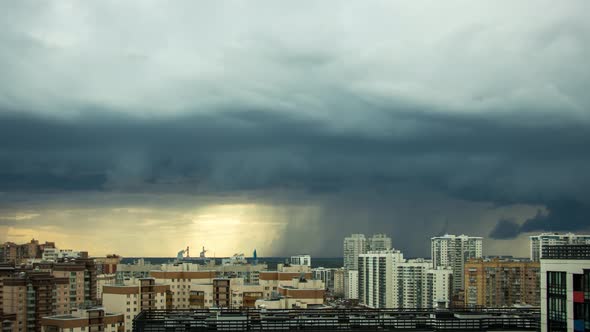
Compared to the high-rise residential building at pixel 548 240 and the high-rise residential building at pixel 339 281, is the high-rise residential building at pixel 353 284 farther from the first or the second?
the high-rise residential building at pixel 548 240

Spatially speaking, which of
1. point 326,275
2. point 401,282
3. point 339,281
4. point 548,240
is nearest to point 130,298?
point 401,282

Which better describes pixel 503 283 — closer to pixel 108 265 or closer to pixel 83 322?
pixel 83 322

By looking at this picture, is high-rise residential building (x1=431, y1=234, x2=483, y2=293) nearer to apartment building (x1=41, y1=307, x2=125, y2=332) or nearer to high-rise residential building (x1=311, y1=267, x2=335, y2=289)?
high-rise residential building (x1=311, y1=267, x2=335, y2=289)

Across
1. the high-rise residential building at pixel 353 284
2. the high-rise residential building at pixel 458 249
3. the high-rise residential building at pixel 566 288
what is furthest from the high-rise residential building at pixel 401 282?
the high-rise residential building at pixel 566 288

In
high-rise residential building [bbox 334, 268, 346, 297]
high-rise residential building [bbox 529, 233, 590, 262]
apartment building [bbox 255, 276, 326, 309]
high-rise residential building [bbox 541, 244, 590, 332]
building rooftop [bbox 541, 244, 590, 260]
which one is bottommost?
high-rise residential building [bbox 334, 268, 346, 297]

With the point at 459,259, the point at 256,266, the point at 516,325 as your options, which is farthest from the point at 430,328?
the point at 459,259

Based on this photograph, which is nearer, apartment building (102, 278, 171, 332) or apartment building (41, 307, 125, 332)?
apartment building (41, 307, 125, 332)

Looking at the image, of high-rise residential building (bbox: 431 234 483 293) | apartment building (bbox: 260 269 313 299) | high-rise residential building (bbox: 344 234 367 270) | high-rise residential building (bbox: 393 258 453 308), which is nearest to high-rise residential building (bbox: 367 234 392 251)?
high-rise residential building (bbox: 344 234 367 270)
